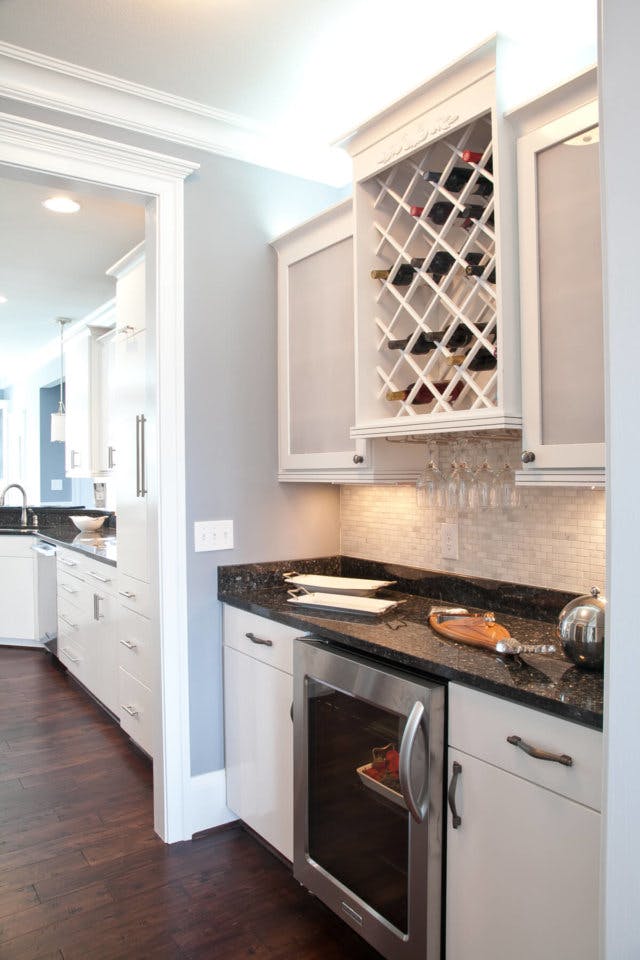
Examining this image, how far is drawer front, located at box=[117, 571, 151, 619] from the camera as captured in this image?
3039 millimetres

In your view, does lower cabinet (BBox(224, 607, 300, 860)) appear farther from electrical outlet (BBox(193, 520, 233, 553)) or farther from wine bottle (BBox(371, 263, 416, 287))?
wine bottle (BBox(371, 263, 416, 287))

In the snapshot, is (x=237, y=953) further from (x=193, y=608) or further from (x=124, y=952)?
(x=193, y=608)

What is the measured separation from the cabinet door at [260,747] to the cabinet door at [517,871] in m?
0.75

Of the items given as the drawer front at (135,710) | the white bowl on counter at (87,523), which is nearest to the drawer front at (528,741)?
the drawer front at (135,710)

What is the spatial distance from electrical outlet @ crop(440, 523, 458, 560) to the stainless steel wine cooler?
643 millimetres

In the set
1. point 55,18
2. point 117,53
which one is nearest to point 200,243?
point 117,53

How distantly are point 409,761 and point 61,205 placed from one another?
Result: 9.93 ft

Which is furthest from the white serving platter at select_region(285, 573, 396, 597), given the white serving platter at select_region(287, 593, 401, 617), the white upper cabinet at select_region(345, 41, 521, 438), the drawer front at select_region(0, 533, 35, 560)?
the drawer front at select_region(0, 533, 35, 560)

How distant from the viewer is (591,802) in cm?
129

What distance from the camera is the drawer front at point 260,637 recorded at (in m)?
2.20

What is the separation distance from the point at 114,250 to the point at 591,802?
3824 mm

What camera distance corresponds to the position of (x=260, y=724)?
2.37 m

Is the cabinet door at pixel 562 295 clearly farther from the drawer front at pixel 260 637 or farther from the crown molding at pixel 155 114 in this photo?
the crown molding at pixel 155 114

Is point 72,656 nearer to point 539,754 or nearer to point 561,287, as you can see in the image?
point 539,754
